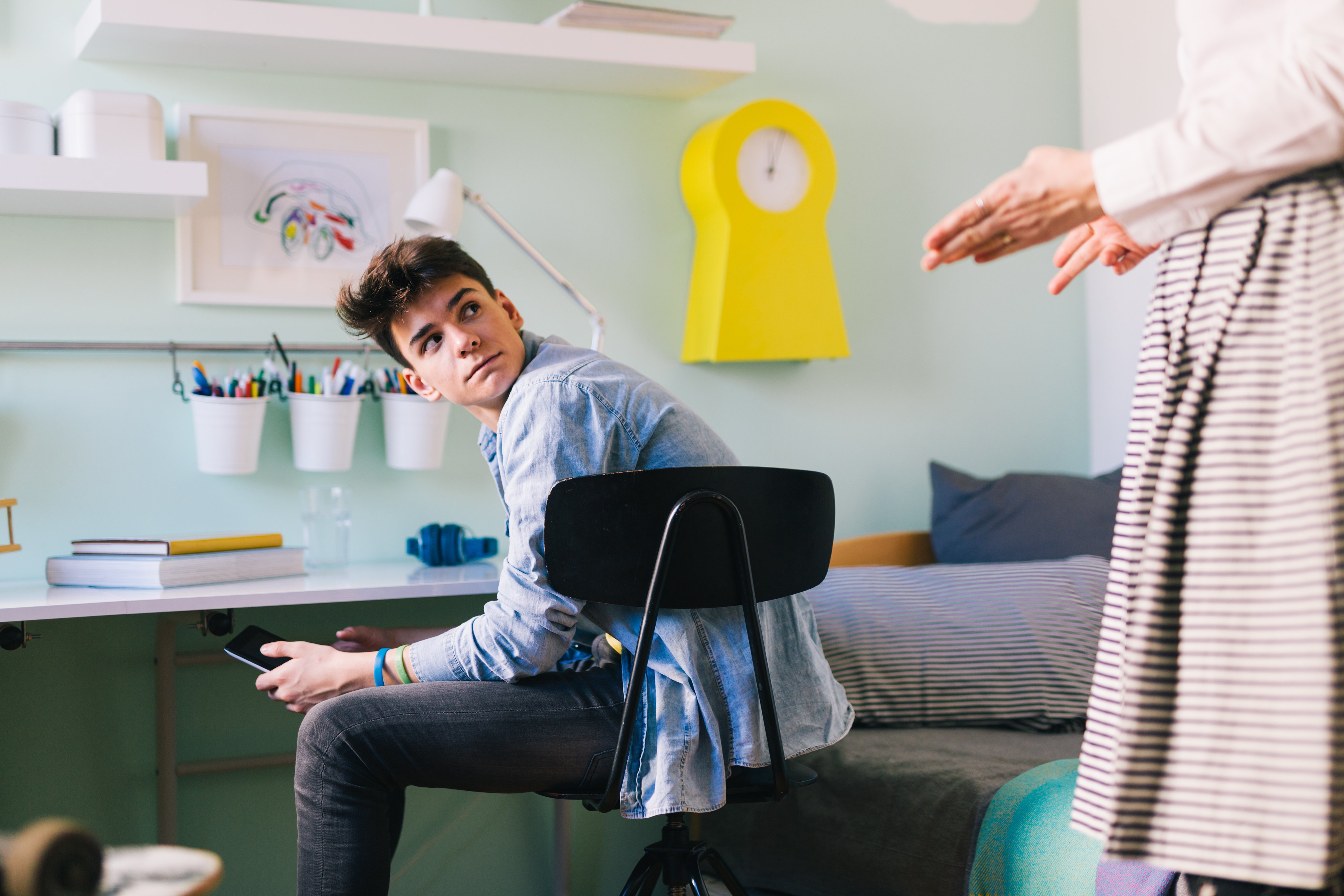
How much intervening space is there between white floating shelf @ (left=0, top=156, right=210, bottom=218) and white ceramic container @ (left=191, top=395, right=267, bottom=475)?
354 millimetres

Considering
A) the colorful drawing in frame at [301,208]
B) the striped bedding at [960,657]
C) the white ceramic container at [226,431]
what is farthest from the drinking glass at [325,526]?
the striped bedding at [960,657]

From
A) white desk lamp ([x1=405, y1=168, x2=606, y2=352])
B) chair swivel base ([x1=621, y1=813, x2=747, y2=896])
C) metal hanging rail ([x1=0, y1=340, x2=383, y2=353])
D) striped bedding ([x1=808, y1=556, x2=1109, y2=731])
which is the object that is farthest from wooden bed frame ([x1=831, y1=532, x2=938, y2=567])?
metal hanging rail ([x1=0, y1=340, x2=383, y2=353])

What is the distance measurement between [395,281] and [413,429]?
70cm

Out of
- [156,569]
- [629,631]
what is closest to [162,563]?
[156,569]

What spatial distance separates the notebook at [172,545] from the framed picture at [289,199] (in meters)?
0.47

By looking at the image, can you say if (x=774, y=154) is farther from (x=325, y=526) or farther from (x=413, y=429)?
(x=325, y=526)

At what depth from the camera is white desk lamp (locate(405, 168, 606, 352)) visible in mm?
2008

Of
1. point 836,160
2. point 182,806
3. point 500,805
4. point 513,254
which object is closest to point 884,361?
point 836,160

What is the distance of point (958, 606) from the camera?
1.95 meters

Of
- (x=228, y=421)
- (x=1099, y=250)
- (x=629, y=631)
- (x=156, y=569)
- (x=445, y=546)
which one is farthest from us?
(x=445, y=546)

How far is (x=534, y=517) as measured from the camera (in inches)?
49.8

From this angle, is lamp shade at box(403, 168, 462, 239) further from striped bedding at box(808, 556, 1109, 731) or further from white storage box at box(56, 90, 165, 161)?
striped bedding at box(808, 556, 1109, 731)

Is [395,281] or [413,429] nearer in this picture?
[395,281]

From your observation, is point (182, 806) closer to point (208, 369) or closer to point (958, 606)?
point (208, 369)
